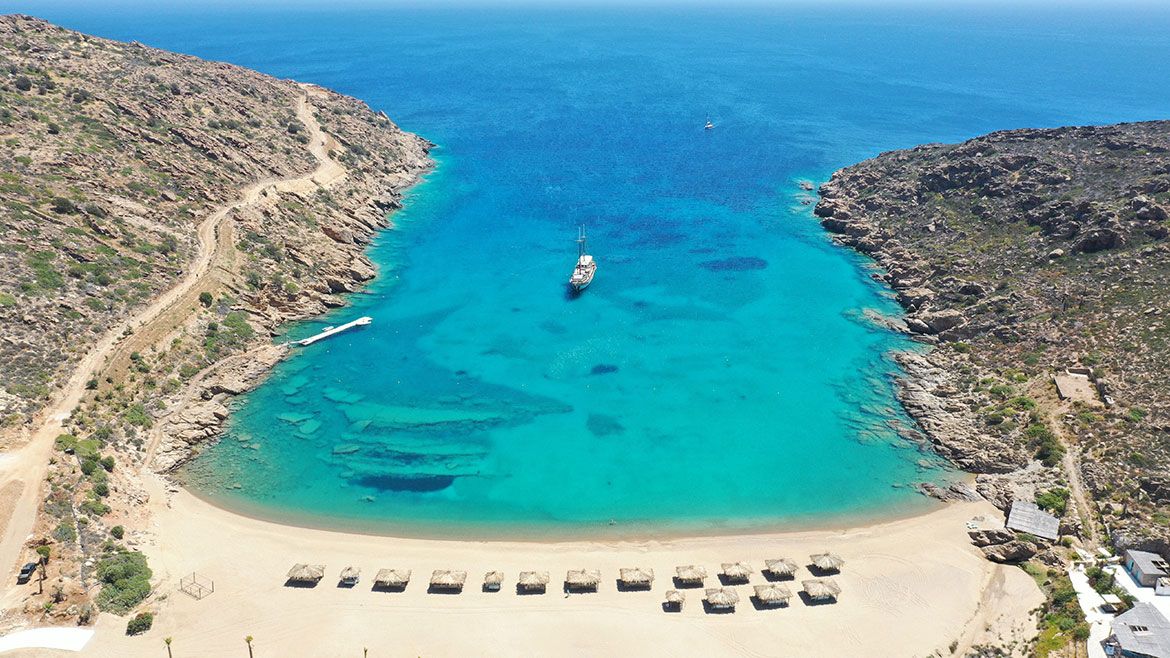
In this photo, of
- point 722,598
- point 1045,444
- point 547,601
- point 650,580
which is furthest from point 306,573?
point 1045,444

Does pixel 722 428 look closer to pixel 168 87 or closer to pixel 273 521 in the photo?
pixel 273 521

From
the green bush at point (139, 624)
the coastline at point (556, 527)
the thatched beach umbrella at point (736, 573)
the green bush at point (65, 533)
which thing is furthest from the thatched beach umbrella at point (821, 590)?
the green bush at point (65, 533)

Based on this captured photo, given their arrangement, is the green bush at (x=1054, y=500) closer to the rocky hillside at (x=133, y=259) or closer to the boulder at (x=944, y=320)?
the boulder at (x=944, y=320)

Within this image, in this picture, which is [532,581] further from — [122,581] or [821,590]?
[122,581]

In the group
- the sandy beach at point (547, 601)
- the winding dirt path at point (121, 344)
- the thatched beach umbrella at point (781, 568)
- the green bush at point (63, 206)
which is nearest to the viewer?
the sandy beach at point (547, 601)

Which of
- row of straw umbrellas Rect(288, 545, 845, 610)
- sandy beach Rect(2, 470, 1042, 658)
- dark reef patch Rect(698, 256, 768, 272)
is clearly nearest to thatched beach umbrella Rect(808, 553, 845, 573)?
row of straw umbrellas Rect(288, 545, 845, 610)

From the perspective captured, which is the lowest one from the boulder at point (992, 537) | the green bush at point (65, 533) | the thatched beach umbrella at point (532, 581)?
the thatched beach umbrella at point (532, 581)
